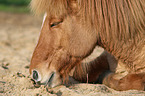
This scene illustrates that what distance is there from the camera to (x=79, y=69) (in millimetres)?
Result: 2684

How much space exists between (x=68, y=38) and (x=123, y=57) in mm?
715

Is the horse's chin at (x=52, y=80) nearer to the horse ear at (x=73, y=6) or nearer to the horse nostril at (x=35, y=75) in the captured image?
the horse nostril at (x=35, y=75)

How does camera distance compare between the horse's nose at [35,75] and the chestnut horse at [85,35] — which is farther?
the horse's nose at [35,75]

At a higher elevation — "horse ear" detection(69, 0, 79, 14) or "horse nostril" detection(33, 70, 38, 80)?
"horse ear" detection(69, 0, 79, 14)

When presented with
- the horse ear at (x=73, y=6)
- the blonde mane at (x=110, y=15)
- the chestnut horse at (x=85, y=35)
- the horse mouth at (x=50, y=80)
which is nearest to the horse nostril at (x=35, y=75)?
the chestnut horse at (x=85, y=35)

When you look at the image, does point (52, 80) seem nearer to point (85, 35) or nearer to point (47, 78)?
point (47, 78)

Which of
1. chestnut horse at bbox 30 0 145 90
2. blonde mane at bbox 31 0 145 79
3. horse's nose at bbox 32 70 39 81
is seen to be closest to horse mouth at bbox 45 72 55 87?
chestnut horse at bbox 30 0 145 90

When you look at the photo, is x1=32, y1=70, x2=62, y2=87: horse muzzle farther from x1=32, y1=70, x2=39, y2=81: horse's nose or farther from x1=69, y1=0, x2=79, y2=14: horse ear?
x1=69, y1=0, x2=79, y2=14: horse ear

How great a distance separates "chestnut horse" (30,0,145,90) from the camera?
6.56ft

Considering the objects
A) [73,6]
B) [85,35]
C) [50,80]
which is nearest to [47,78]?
[50,80]

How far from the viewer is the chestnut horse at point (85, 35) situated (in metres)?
2.00

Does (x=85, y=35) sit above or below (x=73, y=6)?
below

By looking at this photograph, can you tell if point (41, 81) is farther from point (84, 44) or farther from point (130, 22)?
point (130, 22)

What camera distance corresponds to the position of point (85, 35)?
6.79ft
